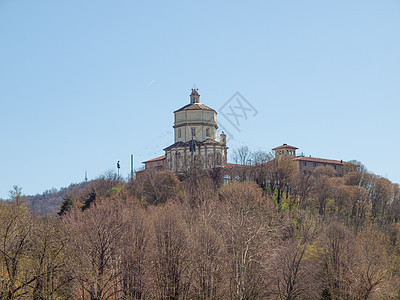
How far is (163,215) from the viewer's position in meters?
41.8

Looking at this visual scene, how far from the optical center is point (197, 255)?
130 feet

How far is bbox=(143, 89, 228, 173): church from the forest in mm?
16868

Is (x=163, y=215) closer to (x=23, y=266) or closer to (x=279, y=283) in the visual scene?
(x=279, y=283)

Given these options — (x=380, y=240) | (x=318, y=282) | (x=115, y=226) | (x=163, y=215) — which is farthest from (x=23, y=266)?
(x=380, y=240)

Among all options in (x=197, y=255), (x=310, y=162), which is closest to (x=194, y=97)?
(x=310, y=162)

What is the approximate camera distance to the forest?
3212 cm

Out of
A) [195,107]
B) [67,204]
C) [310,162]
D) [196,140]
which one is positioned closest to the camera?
[67,204]

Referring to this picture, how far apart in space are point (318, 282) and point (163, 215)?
43.6ft

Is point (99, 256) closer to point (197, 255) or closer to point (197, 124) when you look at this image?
point (197, 255)

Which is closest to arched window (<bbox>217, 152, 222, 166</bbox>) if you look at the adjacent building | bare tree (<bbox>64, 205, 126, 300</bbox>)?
the adjacent building

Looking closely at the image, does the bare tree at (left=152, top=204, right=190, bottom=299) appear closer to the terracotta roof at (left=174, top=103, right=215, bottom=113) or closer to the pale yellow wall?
the pale yellow wall

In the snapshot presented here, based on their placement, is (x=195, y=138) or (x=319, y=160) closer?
(x=195, y=138)

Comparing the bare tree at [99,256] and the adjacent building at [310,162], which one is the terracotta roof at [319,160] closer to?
the adjacent building at [310,162]

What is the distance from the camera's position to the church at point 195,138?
7188 centimetres
